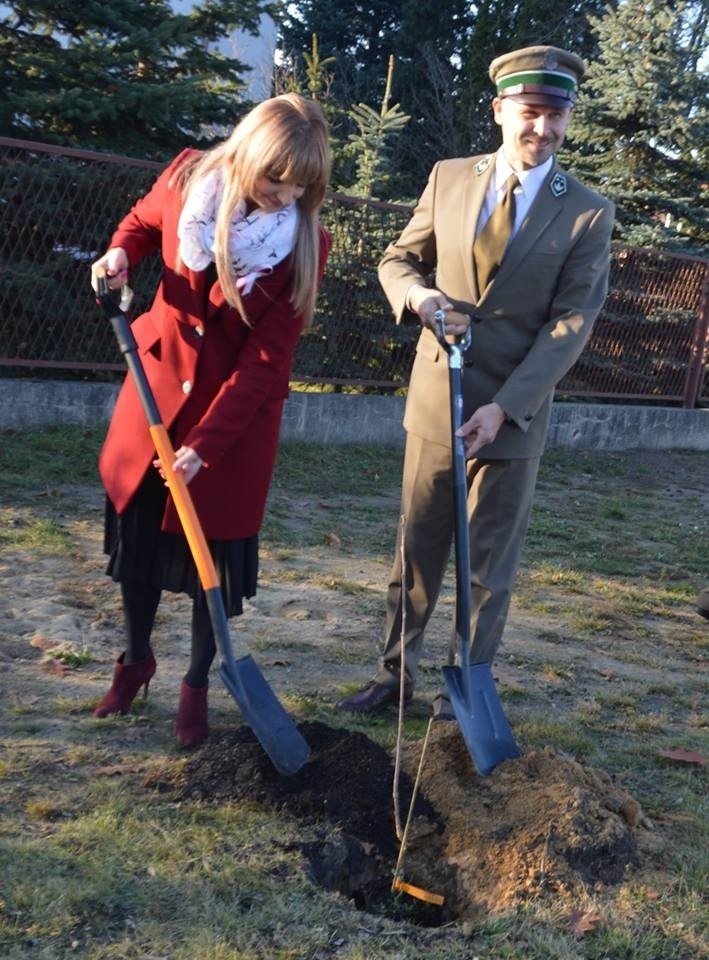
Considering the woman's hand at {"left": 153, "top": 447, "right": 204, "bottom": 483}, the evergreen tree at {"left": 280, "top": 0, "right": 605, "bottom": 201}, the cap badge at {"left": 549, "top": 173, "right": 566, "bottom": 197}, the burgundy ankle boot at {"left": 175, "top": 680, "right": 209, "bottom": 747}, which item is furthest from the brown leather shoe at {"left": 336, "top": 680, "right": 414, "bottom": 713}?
the evergreen tree at {"left": 280, "top": 0, "right": 605, "bottom": 201}

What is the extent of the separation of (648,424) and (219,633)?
8.67m

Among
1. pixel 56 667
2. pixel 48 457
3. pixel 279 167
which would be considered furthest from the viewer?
pixel 48 457

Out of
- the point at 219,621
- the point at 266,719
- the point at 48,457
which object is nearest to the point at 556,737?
the point at 266,719

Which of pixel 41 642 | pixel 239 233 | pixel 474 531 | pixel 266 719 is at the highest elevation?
pixel 239 233

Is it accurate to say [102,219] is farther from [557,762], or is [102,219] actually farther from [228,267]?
[557,762]

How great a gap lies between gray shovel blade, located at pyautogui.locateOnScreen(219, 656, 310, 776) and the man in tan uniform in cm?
70

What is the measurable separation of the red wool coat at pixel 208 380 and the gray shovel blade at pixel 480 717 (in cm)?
72

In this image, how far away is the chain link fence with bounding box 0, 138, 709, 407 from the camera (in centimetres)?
753

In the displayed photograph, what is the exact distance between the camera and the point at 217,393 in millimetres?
3029

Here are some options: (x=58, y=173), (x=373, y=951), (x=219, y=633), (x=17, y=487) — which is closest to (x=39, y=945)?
(x=373, y=951)

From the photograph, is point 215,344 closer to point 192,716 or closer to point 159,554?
point 159,554

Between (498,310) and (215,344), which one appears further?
(498,310)

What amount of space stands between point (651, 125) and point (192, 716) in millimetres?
11661

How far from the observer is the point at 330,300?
8922 millimetres
